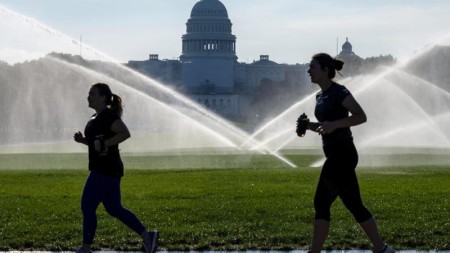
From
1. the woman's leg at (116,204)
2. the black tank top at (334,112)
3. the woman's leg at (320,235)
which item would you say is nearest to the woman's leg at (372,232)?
the woman's leg at (320,235)

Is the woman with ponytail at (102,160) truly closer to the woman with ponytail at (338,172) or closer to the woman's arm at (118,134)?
the woman's arm at (118,134)

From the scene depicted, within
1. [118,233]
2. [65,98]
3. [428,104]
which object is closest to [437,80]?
[428,104]

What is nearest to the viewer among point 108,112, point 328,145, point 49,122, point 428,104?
point 328,145

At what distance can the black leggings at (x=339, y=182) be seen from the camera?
11.1 metres

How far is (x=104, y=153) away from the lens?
1173 centimetres

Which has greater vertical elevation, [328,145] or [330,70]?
[330,70]

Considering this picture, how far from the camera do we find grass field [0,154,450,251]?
13156mm

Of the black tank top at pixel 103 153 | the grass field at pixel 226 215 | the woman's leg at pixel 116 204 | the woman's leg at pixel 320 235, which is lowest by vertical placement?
the grass field at pixel 226 215

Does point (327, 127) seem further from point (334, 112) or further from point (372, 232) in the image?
point (372, 232)

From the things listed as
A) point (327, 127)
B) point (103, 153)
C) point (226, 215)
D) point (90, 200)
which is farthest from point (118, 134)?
point (226, 215)

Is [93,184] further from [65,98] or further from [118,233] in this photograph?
[65,98]

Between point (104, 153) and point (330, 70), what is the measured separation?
2.44 metres

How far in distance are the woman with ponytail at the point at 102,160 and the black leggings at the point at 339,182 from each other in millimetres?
2080

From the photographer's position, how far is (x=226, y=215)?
15641 mm
